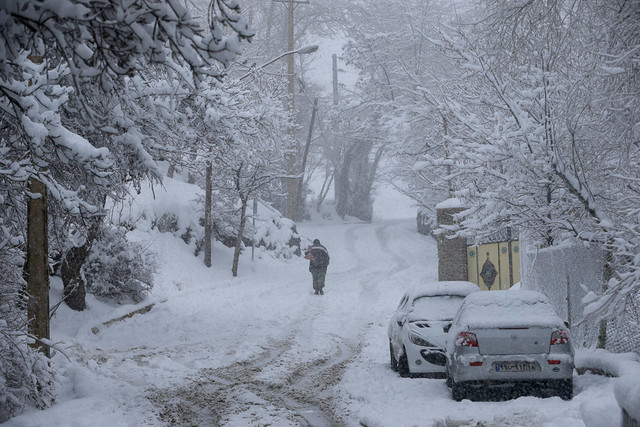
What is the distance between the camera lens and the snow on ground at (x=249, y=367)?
8031 mm

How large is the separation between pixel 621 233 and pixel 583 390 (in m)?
2.79

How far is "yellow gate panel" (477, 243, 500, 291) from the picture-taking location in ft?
63.9

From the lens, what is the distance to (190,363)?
12133 millimetres

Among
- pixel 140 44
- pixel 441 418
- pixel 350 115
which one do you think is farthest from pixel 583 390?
pixel 350 115

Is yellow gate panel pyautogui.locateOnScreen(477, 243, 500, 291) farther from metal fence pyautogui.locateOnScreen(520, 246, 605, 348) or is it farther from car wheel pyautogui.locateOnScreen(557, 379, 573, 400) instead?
car wheel pyautogui.locateOnScreen(557, 379, 573, 400)

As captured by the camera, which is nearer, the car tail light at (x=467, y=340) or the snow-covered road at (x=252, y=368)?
the snow-covered road at (x=252, y=368)

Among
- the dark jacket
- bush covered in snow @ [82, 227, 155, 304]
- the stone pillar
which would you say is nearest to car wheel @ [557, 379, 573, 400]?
bush covered in snow @ [82, 227, 155, 304]

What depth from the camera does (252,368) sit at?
38.4 ft

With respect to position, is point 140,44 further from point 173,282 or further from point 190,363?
point 173,282

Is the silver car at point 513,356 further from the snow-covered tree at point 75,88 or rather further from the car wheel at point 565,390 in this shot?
the snow-covered tree at point 75,88

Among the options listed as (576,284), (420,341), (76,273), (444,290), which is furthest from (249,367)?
(576,284)

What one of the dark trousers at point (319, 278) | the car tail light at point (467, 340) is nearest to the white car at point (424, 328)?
the car tail light at point (467, 340)

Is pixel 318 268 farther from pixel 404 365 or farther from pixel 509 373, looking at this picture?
pixel 509 373

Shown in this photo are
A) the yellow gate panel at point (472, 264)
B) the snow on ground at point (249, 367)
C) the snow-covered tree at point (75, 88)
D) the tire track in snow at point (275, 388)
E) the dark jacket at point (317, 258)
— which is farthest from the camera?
the dark jacket at point (317, 258)
